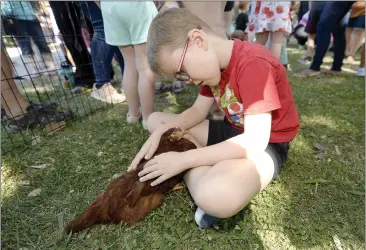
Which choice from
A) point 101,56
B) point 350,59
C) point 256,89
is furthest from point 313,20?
point 256,89

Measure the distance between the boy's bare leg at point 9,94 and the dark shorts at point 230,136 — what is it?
5.00ft

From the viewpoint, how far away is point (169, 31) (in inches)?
36.5

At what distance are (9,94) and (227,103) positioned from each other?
1.80 m

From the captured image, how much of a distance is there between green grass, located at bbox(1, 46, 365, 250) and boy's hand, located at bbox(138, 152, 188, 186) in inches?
9.2

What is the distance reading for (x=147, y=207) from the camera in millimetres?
1123

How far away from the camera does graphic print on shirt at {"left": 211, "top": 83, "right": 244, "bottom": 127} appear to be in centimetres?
113

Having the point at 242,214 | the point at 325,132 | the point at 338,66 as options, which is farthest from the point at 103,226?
the point at 338,66

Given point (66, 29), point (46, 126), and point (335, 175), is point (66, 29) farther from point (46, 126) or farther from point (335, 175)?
point (335, 175)

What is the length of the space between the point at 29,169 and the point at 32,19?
2.52 metres

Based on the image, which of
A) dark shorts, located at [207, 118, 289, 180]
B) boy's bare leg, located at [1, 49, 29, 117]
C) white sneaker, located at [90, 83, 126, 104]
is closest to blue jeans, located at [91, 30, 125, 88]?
white sneaker, located at [90, 83, 126, 104]

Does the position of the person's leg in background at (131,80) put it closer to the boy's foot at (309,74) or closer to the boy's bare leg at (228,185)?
the boy's bare leg at (228,185)

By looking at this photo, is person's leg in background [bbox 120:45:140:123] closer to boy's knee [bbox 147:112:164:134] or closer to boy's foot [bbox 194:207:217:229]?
boy's knee [bbox 147:112:164:134]

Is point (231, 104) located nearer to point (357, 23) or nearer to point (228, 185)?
point (228, 185)

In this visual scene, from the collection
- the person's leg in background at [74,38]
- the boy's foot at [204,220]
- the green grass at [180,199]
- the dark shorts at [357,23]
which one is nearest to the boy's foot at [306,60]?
the dark shorts at [357,23]
